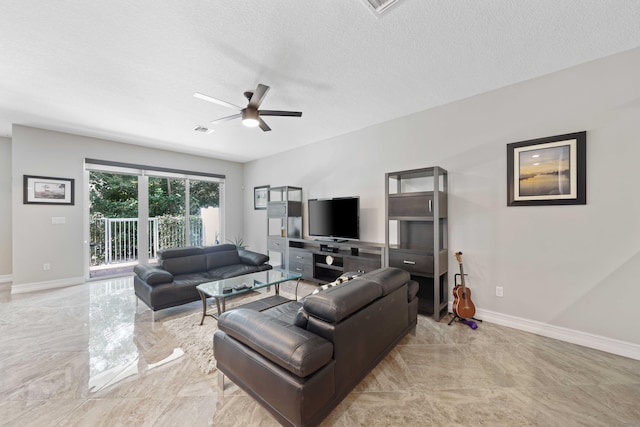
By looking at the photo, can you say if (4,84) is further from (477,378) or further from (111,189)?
(477,378)

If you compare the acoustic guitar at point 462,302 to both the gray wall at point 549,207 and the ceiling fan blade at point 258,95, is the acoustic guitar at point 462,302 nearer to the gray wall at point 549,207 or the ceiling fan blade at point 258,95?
the gray wall at point 549,207

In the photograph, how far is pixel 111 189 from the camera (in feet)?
16.4

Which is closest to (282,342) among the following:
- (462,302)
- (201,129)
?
(462,302)

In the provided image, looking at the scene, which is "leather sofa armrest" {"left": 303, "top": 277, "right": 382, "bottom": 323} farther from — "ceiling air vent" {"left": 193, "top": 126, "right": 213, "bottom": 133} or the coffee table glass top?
"ceiling air vent" {"left": 193, "top": 126, "right": 213, "bottom": 133}

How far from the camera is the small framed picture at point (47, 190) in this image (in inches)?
162

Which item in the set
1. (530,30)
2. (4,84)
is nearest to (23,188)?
(4,84)

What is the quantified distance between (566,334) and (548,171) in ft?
5.31

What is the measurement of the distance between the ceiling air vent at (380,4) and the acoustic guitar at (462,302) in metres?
2.63

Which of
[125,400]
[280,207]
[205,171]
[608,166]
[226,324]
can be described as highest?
[205,171]

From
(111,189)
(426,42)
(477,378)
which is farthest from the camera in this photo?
(111,189)

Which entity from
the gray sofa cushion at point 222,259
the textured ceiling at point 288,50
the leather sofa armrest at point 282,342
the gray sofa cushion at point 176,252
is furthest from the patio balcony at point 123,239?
the leather sofa armrest at point 282,342

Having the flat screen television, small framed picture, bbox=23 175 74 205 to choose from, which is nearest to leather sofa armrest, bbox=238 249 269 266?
the flat screen television

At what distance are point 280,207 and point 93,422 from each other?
3806mm

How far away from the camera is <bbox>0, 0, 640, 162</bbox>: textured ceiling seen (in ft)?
5.86
